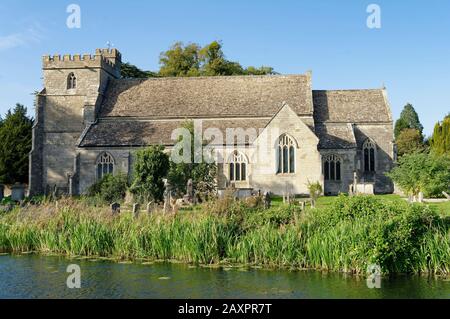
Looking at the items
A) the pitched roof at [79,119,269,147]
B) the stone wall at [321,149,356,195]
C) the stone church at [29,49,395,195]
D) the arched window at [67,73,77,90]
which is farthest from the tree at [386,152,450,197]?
the arched window at [67,73,77,90]

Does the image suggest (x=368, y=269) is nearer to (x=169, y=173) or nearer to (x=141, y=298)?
(x=141, y=298)

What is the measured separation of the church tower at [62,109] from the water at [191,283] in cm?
2736

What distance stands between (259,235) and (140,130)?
25511 millimetres

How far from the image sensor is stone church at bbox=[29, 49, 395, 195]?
1342 inches

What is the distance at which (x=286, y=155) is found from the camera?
112ft

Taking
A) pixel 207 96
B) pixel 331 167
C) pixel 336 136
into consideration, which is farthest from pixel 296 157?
pixel 207 96

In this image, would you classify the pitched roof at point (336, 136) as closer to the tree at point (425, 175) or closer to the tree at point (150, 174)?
the tree at point (425, 175)

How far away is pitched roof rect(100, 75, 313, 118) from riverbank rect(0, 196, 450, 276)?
22.3 metres

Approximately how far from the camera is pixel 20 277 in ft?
40.8

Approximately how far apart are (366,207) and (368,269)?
235 cm

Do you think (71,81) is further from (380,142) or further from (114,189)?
(380,142)

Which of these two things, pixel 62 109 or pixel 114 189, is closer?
pixel 114 189
